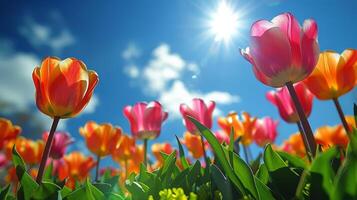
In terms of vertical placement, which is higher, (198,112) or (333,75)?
(198,112)

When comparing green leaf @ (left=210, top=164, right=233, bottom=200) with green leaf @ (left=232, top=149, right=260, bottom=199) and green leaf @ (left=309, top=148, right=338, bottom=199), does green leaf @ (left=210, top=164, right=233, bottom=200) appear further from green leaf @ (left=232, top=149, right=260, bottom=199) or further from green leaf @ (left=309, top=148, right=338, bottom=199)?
green leaf @ (left=309, top=148, right=338, bottom=199)

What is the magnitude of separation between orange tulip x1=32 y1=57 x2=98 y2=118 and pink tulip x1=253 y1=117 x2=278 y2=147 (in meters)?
3.77

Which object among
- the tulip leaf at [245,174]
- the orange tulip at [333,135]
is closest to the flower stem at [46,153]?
the tulip leaf at [245,174]

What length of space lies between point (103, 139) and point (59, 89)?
322cm

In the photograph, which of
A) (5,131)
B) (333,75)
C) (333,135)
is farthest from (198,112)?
(333,135)

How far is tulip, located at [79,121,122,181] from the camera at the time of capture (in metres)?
5.09

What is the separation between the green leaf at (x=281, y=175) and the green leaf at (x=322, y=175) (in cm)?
24

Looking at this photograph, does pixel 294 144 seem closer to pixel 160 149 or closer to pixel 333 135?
pixel 333 135

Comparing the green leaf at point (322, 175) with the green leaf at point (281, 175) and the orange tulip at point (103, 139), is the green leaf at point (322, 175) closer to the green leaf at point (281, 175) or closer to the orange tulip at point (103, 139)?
the green leaf at point (281, 175)

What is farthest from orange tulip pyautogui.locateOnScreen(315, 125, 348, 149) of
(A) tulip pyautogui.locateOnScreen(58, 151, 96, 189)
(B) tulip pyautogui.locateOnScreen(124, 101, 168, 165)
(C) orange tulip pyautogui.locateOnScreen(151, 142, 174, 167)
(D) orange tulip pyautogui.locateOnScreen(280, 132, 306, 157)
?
(A) tulip pyautogui.locateOnScreen(58, 151, 96, 189)

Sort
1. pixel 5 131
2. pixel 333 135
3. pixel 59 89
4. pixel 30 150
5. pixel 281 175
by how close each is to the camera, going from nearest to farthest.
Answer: pixel 281 175 → pixel 59 89 → pixel 5 131 → pixel 333 135 → pixel 30 150

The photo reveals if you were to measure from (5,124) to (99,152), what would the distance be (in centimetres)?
152

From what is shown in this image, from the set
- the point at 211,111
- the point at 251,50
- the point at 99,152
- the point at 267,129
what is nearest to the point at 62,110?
the point at 251,50

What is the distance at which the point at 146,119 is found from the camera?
425 centimetres
